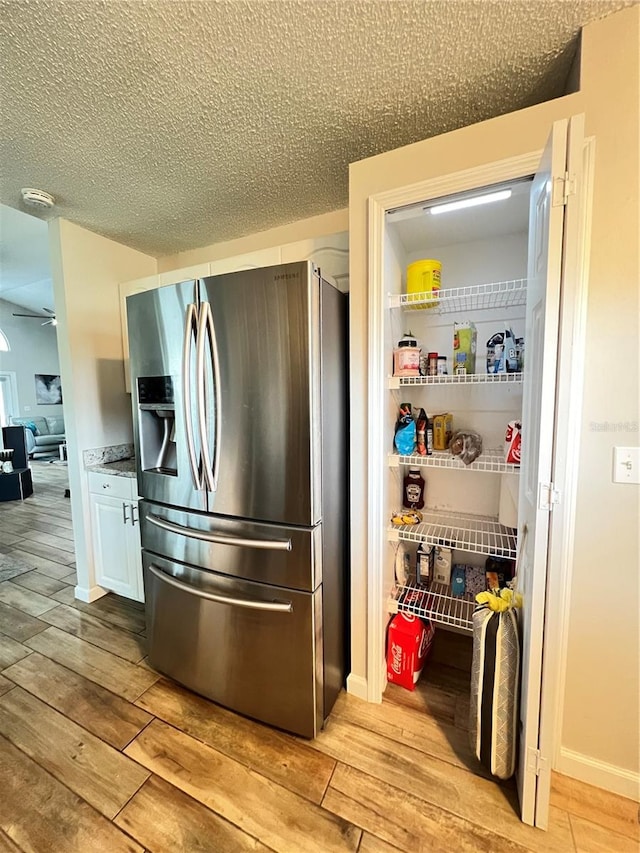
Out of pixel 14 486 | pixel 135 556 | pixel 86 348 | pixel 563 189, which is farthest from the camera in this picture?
pixel 14 486

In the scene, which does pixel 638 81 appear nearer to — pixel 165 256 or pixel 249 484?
pixel 249 484

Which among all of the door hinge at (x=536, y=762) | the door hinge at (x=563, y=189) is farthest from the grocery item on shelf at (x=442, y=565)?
the door hinge at (x=563, y=189)

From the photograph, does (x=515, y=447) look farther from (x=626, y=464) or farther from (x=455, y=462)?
(x=626, y=464)

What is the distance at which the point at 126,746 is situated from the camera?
1.38m

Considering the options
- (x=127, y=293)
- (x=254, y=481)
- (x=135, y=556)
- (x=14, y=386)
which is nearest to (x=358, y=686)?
(x=254, y=481)

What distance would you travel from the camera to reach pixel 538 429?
3.17ft

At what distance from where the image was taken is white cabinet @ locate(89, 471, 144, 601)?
2.15 m

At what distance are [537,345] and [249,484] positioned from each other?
1.11 m

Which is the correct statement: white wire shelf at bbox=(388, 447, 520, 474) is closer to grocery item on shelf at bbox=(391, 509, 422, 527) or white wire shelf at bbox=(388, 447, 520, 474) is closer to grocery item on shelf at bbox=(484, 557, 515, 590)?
grocery item on shelf at bbox=(391, 509, 422, 527)

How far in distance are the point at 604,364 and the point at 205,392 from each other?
56.0 inches

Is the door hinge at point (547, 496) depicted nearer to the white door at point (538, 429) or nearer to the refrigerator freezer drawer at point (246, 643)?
Answer: the white door at point (538, 429)

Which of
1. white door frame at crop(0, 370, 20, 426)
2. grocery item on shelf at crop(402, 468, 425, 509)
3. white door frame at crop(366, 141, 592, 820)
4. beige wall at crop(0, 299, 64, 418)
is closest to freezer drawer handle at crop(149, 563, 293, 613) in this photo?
white door frame at crop(366, 141, 592, 820)

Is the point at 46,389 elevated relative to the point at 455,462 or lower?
elevated

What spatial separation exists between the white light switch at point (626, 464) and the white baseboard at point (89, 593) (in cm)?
305
